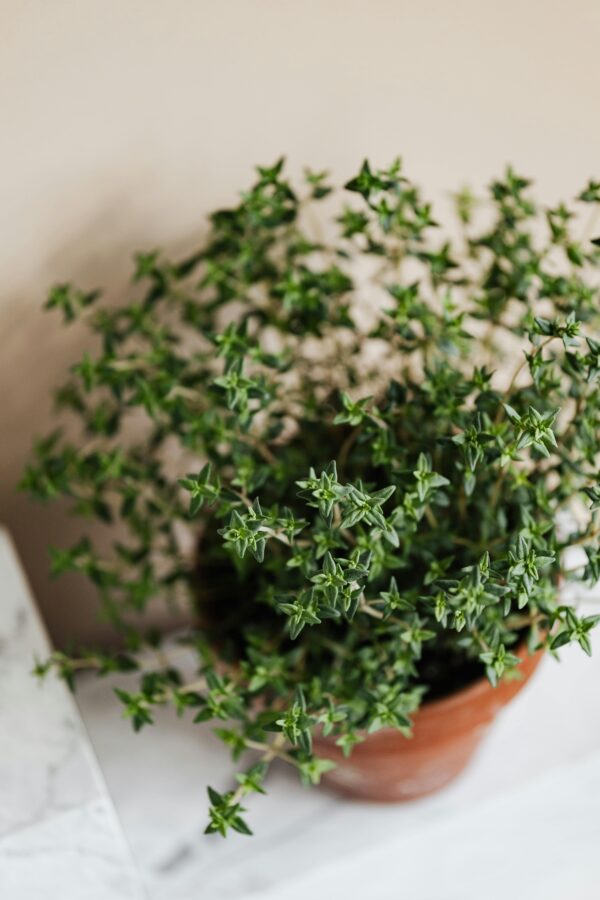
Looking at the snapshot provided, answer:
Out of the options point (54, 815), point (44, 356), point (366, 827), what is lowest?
point (366, 827)

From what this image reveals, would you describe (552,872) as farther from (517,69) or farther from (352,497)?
(517,69)

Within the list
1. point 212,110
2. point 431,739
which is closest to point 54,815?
point 431,739

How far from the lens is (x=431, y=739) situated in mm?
874

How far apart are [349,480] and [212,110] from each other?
370mm

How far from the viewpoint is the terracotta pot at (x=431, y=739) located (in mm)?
854

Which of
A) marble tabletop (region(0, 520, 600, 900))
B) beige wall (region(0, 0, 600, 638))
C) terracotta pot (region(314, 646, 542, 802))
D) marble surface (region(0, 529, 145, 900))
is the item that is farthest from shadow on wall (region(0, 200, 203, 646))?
terracotta pot (region(314, 646, 542, 802))

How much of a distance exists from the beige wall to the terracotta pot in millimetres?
485

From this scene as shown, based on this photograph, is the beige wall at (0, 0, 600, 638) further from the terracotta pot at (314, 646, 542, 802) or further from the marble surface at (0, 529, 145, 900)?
the terracotta pot at (314, 646, 542, 802)

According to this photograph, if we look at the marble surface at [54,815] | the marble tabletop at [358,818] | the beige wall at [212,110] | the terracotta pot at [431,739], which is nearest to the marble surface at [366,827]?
the marble tabletop at [358,818]

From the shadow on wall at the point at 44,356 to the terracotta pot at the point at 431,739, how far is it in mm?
337

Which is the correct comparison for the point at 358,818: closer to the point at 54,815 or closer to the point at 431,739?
the point at 431,739

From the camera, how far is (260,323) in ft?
3.05

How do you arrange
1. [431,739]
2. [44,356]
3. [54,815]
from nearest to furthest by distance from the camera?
[54,815], [431,739], [44,356]

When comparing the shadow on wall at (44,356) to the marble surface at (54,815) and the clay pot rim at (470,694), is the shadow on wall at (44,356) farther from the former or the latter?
the clay pot rim at (470,694)
